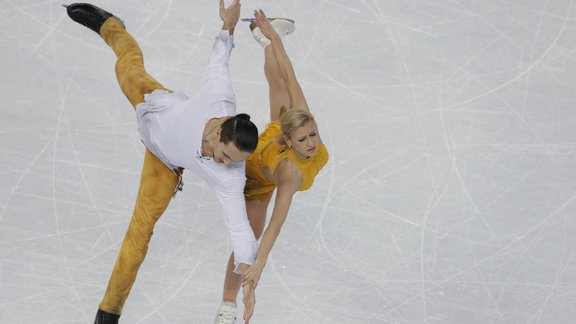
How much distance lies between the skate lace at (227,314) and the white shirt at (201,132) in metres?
0.63

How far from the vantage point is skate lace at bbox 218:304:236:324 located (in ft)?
15.8

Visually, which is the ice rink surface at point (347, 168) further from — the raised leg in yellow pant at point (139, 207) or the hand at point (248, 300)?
the hand at point (248, 300)

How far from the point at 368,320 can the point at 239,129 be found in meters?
1.54

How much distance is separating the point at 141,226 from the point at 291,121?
0.96m

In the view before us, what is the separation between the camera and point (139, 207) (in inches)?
187

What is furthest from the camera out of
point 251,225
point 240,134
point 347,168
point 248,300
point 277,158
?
point 347,168

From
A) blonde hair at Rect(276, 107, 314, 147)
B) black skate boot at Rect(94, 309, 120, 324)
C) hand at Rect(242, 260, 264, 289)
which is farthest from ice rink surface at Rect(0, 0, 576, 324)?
blonde hair at Rect(276, 107, 314, 147)

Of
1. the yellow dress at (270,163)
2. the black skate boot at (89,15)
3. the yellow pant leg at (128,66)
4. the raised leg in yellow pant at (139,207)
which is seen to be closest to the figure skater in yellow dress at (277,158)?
the yellow dress at (270,163)

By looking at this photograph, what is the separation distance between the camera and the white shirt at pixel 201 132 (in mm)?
4270

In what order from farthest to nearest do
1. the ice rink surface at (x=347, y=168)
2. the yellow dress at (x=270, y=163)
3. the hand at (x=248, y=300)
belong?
the ice rink surface at (x=347, y=168) → the yellow dress at (x=270, y=163) → the hand at (x=248, y=300)

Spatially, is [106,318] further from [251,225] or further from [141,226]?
[251,225]

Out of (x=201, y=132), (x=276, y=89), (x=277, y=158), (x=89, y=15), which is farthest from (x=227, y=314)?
(x=89, y=15)

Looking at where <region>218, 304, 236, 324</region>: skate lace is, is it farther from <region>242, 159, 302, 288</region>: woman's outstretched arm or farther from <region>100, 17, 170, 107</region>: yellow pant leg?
<region>100, 17, 170, 107</region>: yellow pant leg

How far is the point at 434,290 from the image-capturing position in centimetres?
523
